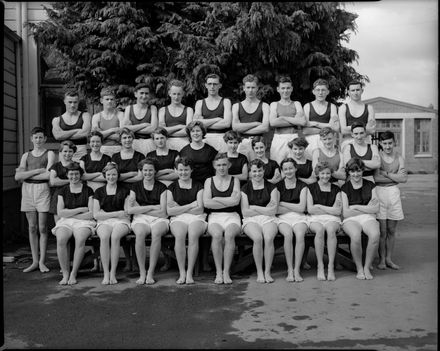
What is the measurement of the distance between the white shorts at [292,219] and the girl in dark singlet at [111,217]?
5.89ft

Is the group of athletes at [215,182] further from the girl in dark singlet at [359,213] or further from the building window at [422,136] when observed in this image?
the building window at [422,136]

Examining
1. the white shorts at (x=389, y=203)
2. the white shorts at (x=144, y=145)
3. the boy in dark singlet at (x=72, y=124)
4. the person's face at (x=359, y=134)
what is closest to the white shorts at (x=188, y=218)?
the white shorts at (x=144, y=145)

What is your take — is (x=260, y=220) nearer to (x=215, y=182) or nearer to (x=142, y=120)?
(x=215, y=182)

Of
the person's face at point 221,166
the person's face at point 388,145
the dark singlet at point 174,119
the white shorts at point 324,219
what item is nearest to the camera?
the person's face at point 221,166

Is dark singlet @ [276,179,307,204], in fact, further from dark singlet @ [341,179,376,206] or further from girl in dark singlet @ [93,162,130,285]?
girl in dark singlet @ [93,162,130,285]

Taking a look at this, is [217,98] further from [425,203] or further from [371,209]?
[425,203]

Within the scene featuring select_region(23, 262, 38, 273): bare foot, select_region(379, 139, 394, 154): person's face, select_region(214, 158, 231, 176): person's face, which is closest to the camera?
select_region(214, 158, 231, 176): person's face

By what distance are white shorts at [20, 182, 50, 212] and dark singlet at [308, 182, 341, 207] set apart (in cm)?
330

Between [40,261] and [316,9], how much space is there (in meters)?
5.64

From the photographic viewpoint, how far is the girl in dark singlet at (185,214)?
621 centimetres

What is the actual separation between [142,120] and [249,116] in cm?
138

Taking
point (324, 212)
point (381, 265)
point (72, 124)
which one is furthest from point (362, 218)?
point (72, 124)

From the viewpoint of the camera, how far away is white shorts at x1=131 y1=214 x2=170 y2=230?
6.32 m

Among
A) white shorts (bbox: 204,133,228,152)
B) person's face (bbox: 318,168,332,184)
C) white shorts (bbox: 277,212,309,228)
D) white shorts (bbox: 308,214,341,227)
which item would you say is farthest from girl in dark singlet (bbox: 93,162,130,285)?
person's face (bbox: 318,168,332,184)
